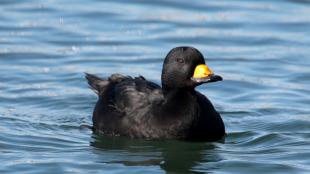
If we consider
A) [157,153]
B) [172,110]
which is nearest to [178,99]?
[172,110]

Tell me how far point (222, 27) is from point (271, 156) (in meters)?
7.20

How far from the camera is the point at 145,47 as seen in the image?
728 inches

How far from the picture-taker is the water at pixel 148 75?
12711mm

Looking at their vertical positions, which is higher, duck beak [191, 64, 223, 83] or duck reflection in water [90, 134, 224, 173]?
duck beak [191, 64, 223, 83]

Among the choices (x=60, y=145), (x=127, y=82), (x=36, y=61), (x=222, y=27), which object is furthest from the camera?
(x=222, y=27)

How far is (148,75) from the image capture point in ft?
55.4

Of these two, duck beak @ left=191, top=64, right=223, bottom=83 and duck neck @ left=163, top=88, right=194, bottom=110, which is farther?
duck neck @ left=163, top=88, right=194, bottom=110

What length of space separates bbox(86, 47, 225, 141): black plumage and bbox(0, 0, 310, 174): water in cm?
15

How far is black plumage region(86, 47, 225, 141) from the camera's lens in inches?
520

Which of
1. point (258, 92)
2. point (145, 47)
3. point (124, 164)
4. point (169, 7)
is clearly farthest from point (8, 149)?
point (169, 7)

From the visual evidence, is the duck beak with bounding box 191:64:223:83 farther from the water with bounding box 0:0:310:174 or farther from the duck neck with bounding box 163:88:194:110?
the water with bounding box 0:0:310:174

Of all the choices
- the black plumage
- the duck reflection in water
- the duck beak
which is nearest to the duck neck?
the black plumage

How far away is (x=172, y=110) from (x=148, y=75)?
3.59 m

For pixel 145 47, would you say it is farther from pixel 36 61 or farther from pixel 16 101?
pixel 16 101
